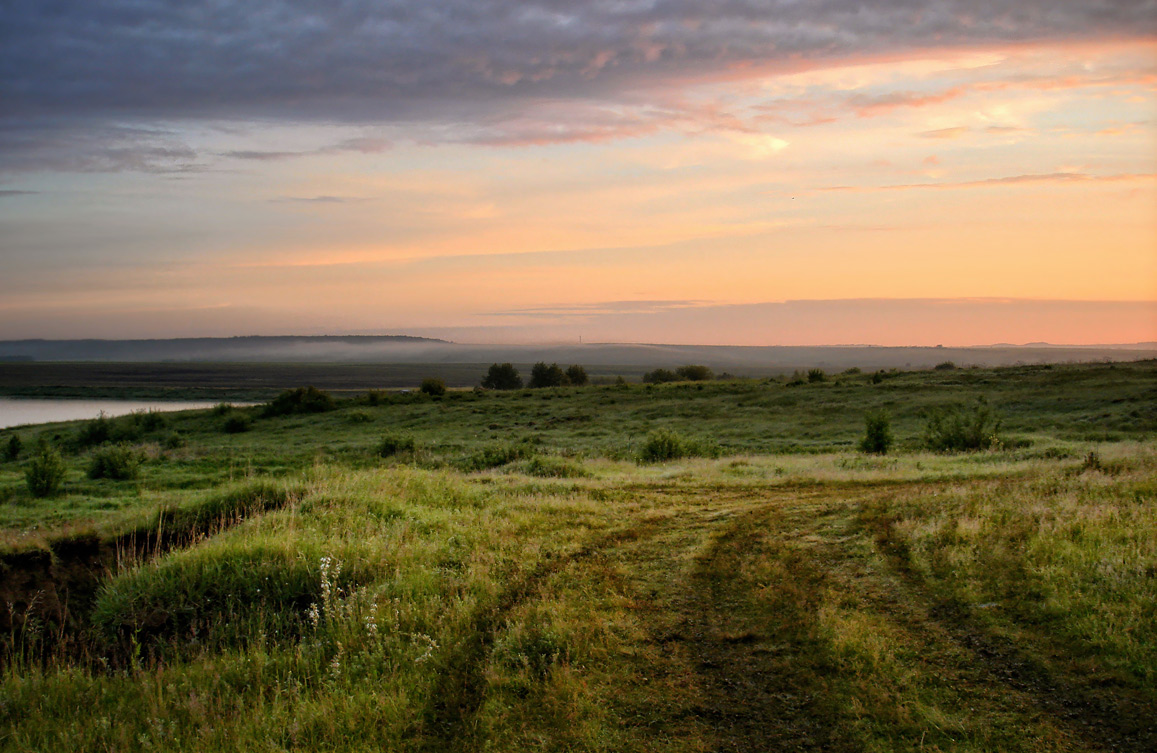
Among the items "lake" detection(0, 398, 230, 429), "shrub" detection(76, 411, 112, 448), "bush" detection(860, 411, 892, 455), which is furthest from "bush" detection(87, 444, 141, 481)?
"lake" detection(0, 398, 230, 429)

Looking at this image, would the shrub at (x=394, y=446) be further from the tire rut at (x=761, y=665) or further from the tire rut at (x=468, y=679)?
the tire rut at (x=761, y=665)

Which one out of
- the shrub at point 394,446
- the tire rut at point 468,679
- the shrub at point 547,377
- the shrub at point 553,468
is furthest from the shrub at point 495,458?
the shrub at point 547,377

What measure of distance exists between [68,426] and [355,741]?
6187 cm

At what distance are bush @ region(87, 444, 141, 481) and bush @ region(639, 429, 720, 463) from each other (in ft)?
62.1

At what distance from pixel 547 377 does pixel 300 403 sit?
4626 centimetres

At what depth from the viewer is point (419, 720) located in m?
Answer: 5.81

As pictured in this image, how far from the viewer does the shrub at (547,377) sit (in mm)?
102062

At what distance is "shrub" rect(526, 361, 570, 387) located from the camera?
102 meters

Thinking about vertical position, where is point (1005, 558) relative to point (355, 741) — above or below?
above

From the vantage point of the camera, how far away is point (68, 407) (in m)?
110

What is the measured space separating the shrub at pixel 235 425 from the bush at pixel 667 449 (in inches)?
1400

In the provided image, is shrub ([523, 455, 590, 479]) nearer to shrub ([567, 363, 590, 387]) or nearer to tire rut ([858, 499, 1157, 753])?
tire rut ([858, 499, 1157, 753])

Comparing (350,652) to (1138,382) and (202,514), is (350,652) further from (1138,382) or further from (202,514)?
(1138,382)

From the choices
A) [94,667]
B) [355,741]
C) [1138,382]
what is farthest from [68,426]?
[1138,382]
